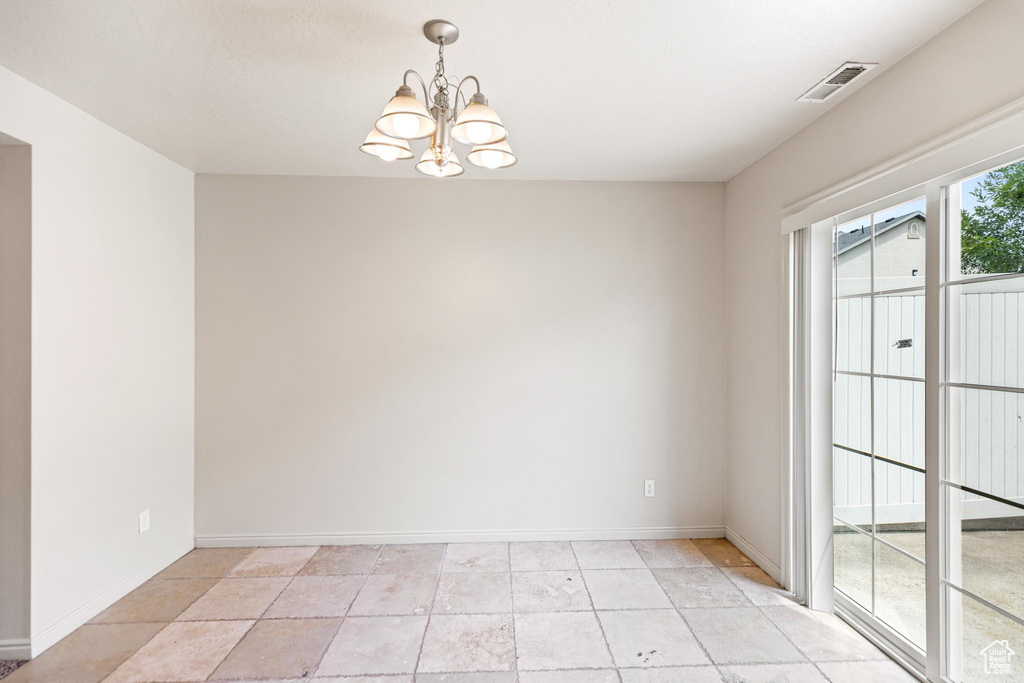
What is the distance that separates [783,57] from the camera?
2092 mm

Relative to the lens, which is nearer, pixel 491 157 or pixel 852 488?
pixel 491 157

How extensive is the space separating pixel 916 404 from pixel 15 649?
4.24 m

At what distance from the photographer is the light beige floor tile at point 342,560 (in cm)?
325

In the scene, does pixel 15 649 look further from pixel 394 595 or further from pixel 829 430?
pixel 829 430

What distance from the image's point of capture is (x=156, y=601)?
287cm

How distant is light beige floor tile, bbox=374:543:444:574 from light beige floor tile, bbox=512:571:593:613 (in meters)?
0.58

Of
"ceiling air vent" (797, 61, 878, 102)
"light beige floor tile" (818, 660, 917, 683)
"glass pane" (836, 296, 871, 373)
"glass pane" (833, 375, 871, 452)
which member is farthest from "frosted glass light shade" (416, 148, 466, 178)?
"light beige floor tile" (818, 660, 917, 683)

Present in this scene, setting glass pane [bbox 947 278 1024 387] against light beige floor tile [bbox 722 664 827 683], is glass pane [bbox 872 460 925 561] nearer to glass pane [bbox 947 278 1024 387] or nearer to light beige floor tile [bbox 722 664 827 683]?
glass pane [bbox 947 278 1024 387]

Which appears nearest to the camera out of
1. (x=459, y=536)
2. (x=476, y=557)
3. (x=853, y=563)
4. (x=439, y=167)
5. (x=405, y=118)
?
(x=405, y=118)

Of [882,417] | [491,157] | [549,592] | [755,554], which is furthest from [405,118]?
[755,554]

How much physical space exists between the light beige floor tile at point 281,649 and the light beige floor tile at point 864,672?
230 cm

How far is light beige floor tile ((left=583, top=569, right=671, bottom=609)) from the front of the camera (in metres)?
2.81

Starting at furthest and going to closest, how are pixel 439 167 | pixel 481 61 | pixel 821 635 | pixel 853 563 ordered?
pixel 853 563, pixel 821 635, pixel 481 61, pixel 439 167

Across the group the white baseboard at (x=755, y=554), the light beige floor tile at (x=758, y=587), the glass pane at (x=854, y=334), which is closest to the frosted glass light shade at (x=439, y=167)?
the glass pane at (x=854, y=334)
